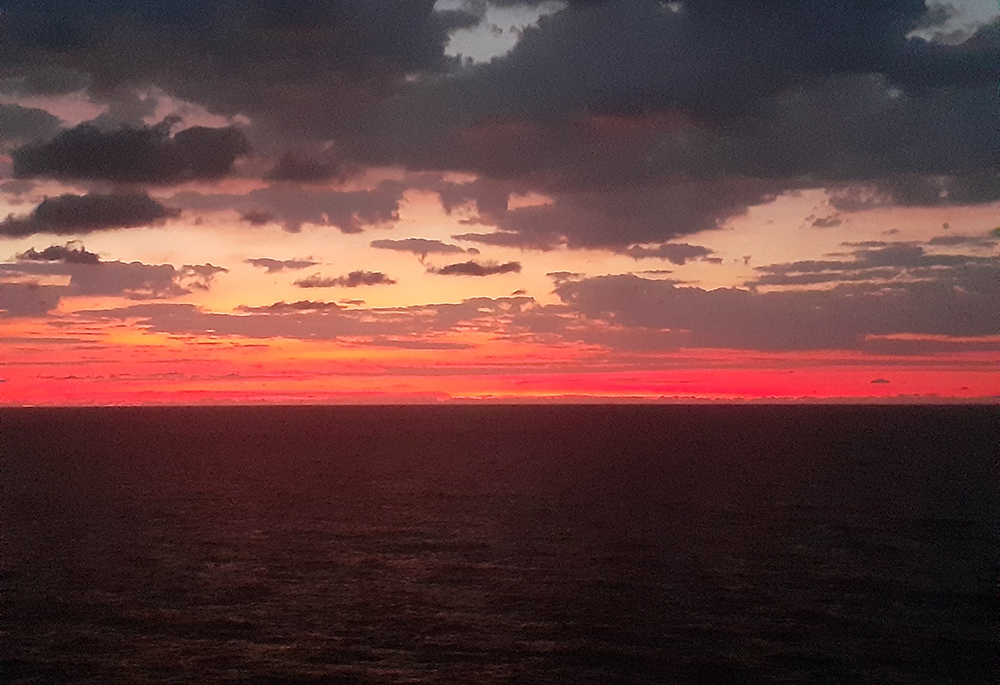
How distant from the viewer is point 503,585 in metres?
Result: 69.2

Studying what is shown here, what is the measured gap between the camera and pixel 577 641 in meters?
55.1

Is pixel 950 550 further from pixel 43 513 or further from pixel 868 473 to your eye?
pixel 43 513

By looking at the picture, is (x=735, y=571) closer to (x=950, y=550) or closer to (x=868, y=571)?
(x=868, y=571)

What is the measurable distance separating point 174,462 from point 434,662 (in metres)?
151

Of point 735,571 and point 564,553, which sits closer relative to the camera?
point 735,571

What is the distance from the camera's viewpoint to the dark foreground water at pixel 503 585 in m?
51.8

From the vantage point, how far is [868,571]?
73562mm

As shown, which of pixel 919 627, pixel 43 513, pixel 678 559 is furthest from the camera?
pixel 43 513

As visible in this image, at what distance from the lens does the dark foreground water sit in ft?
170

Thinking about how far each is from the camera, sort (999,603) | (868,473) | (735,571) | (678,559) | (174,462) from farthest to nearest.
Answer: (174,462), (868,473), (678,559), (735,571), (999,603)

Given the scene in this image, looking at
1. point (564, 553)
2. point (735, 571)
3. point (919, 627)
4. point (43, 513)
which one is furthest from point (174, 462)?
point (919, 627)

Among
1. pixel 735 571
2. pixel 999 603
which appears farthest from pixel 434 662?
pixel 999 603

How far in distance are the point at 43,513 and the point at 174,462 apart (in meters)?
82.5

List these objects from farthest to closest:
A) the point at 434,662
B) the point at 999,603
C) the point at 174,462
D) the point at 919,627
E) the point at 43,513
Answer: the point at 174,462 → the point at 43,513 → the point at 999,603 → the point at 919,627 → the point at 434,662
